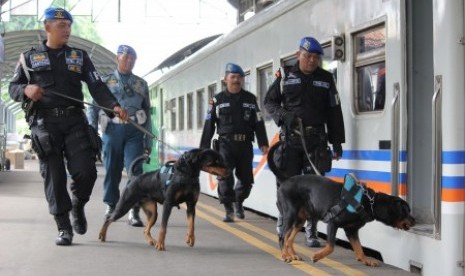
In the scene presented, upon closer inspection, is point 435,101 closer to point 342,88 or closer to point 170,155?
point 342,88

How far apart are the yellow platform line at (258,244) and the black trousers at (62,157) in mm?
1753

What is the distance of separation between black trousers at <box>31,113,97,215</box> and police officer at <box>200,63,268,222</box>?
2.42 metres

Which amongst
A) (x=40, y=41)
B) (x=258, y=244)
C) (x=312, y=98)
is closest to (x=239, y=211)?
(x=258, y=244)

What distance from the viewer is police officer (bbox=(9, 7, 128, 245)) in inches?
251

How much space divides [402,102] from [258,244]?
7.39 feet

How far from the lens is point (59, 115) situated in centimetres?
639

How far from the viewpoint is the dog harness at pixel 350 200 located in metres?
5.21

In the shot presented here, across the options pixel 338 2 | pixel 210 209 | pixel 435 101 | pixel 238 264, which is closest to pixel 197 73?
pixel 210 209

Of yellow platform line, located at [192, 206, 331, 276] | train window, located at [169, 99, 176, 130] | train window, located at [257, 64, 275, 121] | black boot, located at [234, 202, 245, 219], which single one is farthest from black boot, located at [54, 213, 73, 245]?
train window, located at [169, 99, 176, 130]

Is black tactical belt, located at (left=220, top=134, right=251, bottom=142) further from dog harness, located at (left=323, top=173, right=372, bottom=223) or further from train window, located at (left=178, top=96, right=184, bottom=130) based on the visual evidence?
train window, located at (left=178, top=96, right=184, bottom=130)

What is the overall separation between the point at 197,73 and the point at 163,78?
4.77m

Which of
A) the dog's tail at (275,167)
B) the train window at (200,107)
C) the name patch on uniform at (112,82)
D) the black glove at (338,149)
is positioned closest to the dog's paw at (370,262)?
the black glove at (338,149)

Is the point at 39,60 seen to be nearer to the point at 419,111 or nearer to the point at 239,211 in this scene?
the point at 419,111

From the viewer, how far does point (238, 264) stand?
5.77 meters
